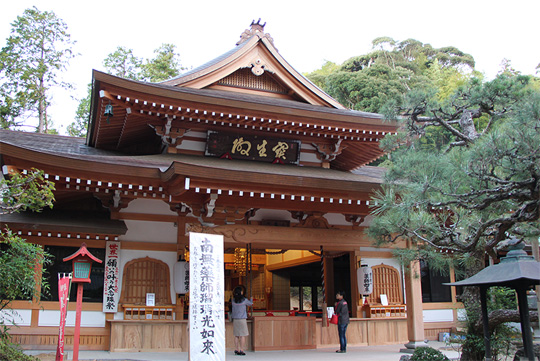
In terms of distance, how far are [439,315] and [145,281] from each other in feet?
27.9

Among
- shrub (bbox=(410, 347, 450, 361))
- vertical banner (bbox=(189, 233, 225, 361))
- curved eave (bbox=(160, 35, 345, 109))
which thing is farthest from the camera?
curved eave (bbox=(160, 35, 345, 109))

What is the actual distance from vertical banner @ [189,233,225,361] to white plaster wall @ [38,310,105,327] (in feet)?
11.1

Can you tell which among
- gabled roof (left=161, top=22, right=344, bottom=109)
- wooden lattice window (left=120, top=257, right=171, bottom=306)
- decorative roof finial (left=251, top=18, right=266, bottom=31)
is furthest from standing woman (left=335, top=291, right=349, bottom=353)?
decorative roof finial (left=251, top=18, right=266, bottom=31)

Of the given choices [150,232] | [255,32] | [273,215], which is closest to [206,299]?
[150,232]

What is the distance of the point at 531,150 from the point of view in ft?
18.8

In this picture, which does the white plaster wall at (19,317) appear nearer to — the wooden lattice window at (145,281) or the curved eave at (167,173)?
the wooden lattice window at (145,281)

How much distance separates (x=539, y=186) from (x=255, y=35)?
924cm

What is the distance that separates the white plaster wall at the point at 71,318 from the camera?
31.6ft

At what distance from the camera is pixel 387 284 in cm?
1272

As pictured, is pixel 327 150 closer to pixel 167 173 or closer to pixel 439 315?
pixel 167 173

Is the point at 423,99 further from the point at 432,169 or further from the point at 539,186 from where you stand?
the point at 539,186

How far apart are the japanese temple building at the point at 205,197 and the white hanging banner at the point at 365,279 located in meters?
0.44

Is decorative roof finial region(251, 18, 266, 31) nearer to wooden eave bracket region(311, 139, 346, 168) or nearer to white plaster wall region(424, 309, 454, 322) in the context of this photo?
wooden eave bracket region(311, 139, 346, 168)

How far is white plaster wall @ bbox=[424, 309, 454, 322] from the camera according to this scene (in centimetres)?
1334
